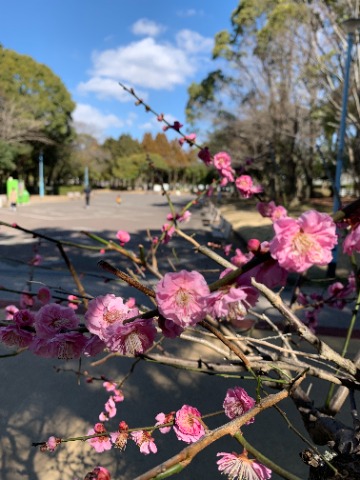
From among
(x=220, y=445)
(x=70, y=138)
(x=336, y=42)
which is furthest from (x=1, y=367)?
(x=70, y=138)

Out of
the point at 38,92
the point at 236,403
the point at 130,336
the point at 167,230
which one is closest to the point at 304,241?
the point at 130,336

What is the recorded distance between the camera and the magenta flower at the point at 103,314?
3.46 ft

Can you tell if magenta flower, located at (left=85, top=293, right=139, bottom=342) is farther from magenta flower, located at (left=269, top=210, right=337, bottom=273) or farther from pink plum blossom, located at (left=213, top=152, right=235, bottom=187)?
pink plum blossom, located at (left=213, top=152, right=235, bottom=187)

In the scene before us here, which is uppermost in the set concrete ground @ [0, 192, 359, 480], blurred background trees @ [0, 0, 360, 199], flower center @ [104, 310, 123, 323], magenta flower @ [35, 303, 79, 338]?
blurred background trees @ [0, 0, 360, 199]

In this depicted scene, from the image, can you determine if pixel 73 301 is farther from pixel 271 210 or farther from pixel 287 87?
pixel 287 87

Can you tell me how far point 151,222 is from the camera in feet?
61.6

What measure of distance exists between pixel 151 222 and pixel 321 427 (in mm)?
17160

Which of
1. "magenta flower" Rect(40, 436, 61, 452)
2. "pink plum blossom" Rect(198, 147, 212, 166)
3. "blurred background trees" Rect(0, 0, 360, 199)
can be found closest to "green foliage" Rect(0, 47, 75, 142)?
"blurred background trees" Rect(0, 0, 360, 199)

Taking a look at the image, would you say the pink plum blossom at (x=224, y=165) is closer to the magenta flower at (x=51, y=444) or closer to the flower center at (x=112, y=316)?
the flower center at (x=112, y=316)

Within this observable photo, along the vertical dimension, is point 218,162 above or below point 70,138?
below

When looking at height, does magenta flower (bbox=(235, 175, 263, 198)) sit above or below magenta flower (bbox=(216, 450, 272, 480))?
above

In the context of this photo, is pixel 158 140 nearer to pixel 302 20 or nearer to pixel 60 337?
pixel 302 20

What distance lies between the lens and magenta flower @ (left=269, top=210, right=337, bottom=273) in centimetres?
73

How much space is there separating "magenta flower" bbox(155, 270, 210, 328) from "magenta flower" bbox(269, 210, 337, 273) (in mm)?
183
